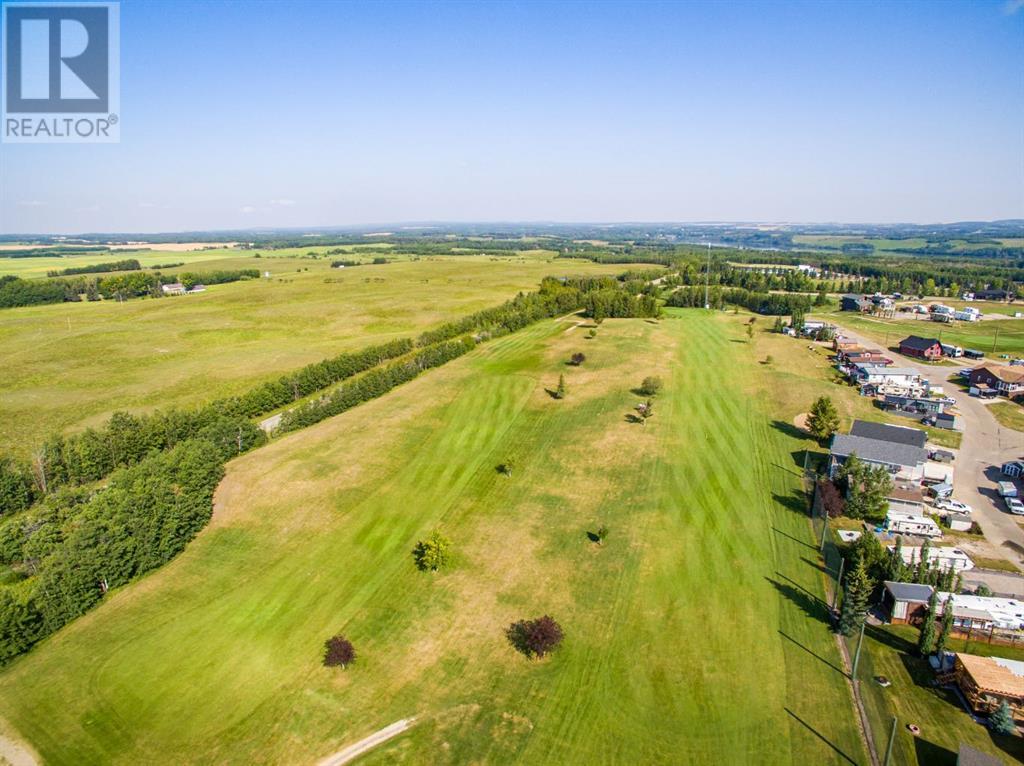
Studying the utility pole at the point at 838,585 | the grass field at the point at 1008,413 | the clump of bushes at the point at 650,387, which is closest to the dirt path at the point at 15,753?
the utility pole at the point at 838,585

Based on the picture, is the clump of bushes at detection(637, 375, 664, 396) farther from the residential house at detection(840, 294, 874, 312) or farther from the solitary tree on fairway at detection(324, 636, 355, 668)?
the residential house at detection(840, 294, 874, 312)

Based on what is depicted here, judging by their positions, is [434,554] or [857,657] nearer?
[857,657]

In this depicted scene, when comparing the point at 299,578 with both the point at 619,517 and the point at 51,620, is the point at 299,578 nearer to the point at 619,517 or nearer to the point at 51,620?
the point at 51,620

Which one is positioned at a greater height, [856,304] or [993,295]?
[993,295]

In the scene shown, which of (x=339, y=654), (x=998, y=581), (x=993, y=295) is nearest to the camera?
(x=339, y=654)

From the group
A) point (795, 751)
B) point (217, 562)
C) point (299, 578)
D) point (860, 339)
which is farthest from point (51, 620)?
point (860, 339)

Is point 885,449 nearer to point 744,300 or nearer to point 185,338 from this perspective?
point 744,300

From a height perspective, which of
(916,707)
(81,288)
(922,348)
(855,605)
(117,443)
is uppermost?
(81,288)

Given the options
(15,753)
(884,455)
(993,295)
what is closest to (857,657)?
(884,455)

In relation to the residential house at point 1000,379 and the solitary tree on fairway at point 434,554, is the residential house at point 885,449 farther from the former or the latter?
the solitary tree on fairway at point 434,554
